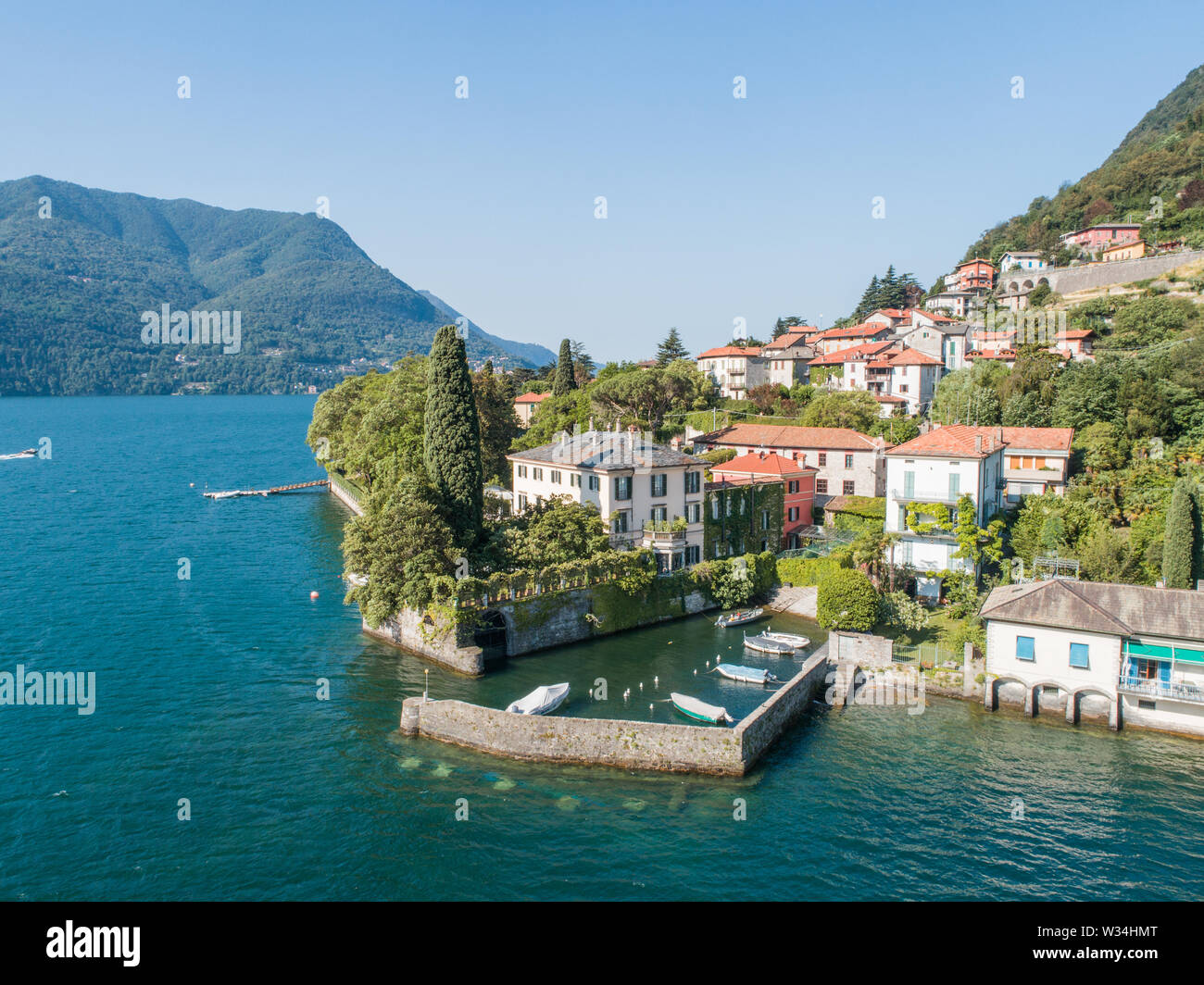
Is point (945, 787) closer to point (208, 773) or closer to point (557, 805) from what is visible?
point (557, 805)

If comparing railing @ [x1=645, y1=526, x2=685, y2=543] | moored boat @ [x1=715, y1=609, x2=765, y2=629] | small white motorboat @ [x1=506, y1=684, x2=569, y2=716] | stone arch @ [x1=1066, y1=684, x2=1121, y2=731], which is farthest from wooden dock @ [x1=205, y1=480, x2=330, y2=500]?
stone arch @ [x1=1066, y1=684, x2=1121, y2=731]

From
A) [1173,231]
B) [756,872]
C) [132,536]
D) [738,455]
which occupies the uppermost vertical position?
[1173,231]

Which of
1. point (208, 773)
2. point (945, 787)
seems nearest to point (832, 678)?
point (945, 787)

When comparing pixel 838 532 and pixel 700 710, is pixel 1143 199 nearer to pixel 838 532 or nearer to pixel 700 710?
pixel 838 532

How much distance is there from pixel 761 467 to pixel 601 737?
36200 millimetres

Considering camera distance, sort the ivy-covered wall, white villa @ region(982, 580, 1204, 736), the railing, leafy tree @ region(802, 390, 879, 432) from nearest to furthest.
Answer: white villa @ region(982, 580, 1204, 736), the railing, the ivy-covered wall, leafy tree @ region(802, 390, 879, 432)

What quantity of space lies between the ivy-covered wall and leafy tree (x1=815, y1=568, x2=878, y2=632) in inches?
443

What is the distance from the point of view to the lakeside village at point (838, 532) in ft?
105

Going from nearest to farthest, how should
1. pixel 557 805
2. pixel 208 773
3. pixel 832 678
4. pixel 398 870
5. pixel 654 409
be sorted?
pixel 398 870 < pixel 557 805 < pixel 208 773 < pixel 832 678 < pixel 654 409

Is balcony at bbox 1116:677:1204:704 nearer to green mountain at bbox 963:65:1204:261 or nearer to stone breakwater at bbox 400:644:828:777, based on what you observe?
stone breakwater at bbox 400:644:828:777

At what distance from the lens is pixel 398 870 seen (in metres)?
22.5

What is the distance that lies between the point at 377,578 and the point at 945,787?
28670 mm

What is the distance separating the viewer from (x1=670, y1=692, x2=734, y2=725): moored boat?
32.2 meters

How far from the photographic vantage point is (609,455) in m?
50.5
